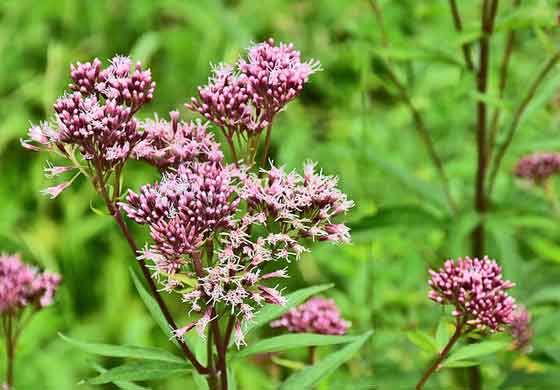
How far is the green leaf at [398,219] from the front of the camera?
2725 mm

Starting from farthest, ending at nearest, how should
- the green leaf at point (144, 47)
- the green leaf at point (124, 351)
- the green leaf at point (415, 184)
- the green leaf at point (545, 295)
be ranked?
the green leaf at point (144, 47)
the green leaf at point (415, 184)
the green leaf at point (545, 295)
the green leaf at point (124, 351)

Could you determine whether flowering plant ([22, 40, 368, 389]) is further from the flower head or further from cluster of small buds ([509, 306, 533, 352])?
cluster of small buds ([509, 306, 533, 352])

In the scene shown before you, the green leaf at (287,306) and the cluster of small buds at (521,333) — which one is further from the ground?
the green leaf at (287,306)

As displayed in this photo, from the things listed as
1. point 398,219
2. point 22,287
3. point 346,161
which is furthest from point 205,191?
point 346,161

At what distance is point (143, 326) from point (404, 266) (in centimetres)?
109

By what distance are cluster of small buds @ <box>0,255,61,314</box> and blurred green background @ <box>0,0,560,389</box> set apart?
0.48m

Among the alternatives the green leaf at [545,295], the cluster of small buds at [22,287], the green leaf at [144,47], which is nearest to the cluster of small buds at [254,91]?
the cluster of small buds at [22,287]

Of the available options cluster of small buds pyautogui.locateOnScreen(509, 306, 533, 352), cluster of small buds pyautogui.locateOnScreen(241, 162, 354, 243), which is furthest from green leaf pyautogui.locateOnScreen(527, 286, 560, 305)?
cluster of small buds pyautogui.locateOnScreen(241, 162, 354, 243)

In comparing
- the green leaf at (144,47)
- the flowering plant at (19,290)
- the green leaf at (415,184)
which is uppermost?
the green leaf at (144,47)

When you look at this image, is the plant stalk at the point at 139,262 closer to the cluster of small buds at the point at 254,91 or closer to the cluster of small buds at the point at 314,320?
the cluster of small buds at the point at 254,91

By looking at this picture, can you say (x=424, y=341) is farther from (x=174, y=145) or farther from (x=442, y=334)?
(x=174, y=145)

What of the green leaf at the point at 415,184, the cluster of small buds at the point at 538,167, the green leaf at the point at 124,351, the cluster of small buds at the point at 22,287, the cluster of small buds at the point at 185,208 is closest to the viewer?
the cluster of small buds at the point at 185,208

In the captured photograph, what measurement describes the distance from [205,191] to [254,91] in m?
0.27

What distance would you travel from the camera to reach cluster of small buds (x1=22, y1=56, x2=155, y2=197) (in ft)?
5.27
